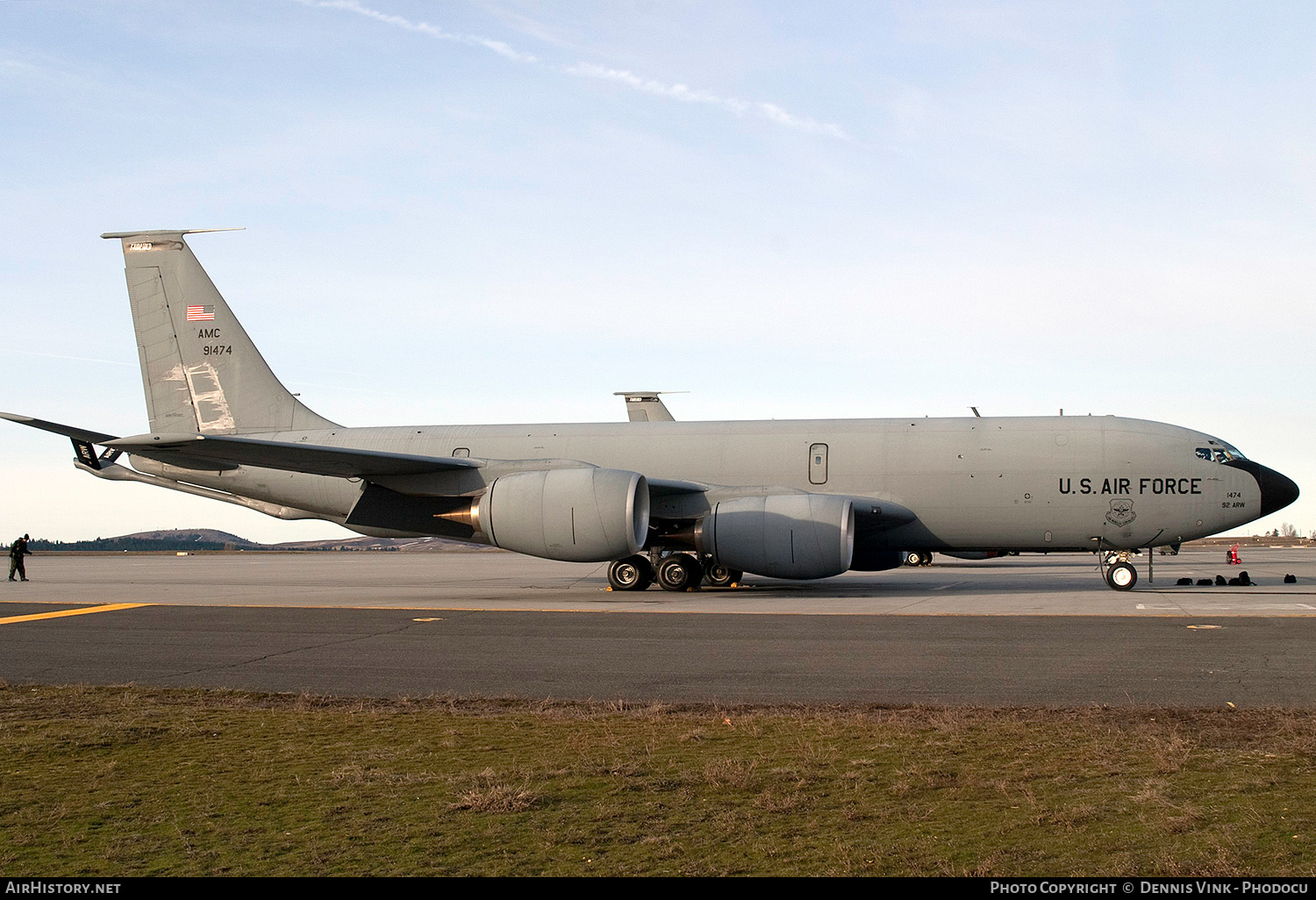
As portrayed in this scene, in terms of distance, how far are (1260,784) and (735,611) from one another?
1242 centimetres

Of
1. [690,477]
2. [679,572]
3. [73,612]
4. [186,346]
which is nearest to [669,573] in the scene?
[679,572]

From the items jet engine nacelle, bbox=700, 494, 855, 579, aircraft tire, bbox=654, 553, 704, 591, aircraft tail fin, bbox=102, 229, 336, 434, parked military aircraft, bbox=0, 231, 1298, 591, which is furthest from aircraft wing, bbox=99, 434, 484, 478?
jet engine nacelle, bbox=700, 494, 855, 579

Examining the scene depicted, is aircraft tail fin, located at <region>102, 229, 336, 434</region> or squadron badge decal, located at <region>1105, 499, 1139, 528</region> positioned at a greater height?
aircraft tail fin, located at <region>102, 229, 336, 434</region>

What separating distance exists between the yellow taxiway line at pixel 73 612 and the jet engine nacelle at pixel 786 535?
37.4 ft

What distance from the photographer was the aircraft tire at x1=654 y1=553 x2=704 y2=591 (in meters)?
24.0

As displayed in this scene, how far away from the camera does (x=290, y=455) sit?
21.4 m

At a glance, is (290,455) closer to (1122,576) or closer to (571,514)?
(571,514)

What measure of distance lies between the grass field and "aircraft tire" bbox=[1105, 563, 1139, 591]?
597 inches

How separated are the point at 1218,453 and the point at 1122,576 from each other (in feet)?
11.2

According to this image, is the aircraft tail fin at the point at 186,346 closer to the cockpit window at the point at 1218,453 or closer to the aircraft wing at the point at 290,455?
the aircraft wing at the point at 290,455

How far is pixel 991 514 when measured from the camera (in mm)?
23188

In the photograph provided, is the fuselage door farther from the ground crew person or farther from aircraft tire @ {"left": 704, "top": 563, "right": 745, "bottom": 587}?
the ground crew person

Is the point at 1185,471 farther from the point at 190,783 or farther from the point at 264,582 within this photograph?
the point at 264,582

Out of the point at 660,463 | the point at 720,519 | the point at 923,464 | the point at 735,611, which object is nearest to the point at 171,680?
the point at 735,611
